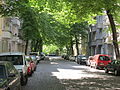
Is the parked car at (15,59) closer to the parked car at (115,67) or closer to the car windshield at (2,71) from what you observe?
the car windshield at (2,71)

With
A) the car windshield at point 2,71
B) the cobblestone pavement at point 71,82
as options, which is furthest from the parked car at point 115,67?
the car windshield at point 2,71

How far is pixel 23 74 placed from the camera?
13227 mm

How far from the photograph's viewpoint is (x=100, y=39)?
2101 inches

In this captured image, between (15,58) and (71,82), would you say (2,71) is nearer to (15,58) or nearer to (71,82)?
(15,58)

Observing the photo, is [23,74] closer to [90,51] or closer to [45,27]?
[45,27]

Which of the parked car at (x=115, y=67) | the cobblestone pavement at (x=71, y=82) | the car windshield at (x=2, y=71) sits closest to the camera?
the car windshield at (x=2, y=71)

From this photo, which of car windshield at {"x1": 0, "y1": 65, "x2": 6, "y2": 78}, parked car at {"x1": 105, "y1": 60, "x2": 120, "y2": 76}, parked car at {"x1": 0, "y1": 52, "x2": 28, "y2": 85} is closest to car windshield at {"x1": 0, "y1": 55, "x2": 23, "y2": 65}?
parked car at {"x1": 0, "y1": 52, "x2": 28, "y2": 85}

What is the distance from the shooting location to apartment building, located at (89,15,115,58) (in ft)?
158

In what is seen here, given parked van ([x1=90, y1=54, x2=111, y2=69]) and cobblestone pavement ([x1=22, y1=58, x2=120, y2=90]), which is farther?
parked van ([x1=90, y1=54, x2=111, y2=69])

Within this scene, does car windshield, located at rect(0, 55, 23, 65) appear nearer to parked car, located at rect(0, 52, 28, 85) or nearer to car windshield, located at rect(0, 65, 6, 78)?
parked car, located at rect(0, 52, 28, 85)

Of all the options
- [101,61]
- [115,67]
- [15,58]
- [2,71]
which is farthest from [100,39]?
[2,71]

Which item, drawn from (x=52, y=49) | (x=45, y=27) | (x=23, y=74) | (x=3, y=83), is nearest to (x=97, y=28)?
(x=45, y=27)

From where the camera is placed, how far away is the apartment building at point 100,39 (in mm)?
48228

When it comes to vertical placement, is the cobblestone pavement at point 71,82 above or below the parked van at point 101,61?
below
